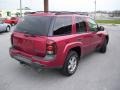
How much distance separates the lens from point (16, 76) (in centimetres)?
483

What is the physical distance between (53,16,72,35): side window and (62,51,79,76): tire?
667 mm

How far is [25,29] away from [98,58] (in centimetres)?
345

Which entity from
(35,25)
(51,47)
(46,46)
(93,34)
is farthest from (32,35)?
(93,34)

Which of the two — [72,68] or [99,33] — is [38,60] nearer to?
[72,68]

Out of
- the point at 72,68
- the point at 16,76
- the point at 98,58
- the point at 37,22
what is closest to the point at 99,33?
the point at 98,58

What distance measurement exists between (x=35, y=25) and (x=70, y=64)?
153cm

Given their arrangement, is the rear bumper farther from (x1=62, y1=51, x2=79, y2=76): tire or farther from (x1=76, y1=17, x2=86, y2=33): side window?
(x1=76, y1=17, x2=86, y2=33): side window

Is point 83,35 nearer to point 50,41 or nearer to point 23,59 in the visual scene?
point 50,41

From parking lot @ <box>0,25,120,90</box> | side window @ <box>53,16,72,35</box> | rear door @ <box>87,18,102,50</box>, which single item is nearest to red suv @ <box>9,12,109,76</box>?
side window @ <box>53,16,72,35</box>

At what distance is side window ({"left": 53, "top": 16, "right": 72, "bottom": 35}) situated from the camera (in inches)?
168

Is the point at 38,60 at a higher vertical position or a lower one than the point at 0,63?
higher

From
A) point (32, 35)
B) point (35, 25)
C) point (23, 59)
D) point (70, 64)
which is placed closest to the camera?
point (32, 35)

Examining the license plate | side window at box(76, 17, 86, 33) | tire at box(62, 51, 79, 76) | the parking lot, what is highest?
side window at box(76, 17, 86, 33)

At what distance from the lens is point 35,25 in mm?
4410
